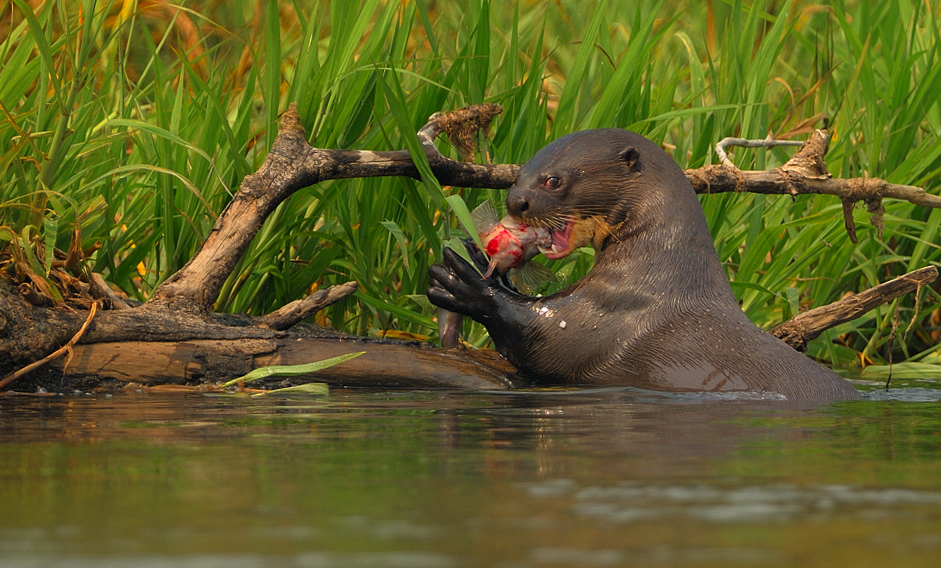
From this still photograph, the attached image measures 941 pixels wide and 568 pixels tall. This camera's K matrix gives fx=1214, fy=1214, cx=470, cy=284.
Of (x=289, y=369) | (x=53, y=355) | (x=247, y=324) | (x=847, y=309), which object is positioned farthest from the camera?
(x=847, y=309)

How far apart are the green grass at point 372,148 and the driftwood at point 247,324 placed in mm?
120

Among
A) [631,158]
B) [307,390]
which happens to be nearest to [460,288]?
[307,390]

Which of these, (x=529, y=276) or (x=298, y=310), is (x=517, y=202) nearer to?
(x=529, y=276)

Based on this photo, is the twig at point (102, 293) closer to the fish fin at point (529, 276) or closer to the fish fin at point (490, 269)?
the fish fin at point (490, 269)

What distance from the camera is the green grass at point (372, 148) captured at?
3.28m

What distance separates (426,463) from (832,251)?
124 inches

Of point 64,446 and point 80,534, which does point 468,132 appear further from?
point 80,534

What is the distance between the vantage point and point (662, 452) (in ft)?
6.15

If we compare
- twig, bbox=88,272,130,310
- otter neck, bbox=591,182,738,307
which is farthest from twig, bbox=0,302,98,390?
otter neck, bbox=591,182,738,307

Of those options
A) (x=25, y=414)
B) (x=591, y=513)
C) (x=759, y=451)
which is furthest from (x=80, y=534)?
(x=25, y=414)

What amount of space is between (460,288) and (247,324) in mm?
589

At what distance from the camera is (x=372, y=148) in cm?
383

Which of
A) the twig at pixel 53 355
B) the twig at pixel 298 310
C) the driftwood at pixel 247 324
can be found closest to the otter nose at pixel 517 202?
the driftwood at pixel 247 324

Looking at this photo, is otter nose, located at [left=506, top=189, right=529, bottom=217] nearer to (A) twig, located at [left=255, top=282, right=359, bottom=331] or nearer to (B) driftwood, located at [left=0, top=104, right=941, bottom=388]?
(B) driftwood, located at [left=0, top=104, right=941, bottom=388]
